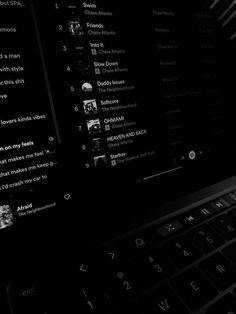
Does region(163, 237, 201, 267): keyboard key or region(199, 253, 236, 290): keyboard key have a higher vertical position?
region(163, 237, 201, 267): keyboard key

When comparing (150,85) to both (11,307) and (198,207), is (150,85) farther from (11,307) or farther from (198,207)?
(11,307)

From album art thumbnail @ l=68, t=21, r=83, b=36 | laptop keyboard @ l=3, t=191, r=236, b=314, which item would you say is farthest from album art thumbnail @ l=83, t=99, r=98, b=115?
laptop keyboard @ l=3, t=191, r=236, b=314

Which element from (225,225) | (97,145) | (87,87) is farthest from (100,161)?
(225,225)

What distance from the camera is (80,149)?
53cm

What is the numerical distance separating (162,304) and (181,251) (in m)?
0.09

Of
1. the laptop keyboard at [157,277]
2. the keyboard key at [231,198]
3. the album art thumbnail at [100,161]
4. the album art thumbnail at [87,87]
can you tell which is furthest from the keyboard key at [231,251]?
the album art thumbnail at [87,87]

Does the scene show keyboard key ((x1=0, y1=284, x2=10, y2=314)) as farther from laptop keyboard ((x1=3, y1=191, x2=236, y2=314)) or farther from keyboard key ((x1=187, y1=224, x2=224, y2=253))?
keyboard key ((x1=187, y1=224, x2=224, y2=253))

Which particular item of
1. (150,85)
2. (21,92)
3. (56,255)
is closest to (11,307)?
(56,255)

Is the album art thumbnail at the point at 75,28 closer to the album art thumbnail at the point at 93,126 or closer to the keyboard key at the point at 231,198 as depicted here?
the album art thumbnail at the point at 93,126

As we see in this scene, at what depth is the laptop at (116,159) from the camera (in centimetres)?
39

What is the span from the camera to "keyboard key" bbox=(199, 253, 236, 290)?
16.3 inches

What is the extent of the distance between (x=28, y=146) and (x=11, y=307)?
23cm

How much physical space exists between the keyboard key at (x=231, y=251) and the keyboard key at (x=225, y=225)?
1 cm

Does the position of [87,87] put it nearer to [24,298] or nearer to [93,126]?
[93,126]
